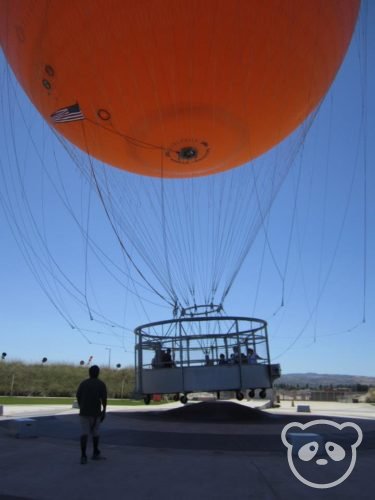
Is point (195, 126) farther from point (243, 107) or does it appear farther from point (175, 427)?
point (175, 427)

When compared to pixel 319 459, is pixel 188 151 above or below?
above

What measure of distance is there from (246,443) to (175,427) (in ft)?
10.6

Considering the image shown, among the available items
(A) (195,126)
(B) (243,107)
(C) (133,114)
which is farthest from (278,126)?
(C) (133,114)

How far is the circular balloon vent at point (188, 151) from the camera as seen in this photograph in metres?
13.6

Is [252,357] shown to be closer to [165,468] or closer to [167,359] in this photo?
[167,359]

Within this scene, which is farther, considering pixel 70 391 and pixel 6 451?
pixel 70 391

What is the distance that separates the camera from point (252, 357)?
520 inches

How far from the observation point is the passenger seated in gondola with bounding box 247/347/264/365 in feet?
43.0

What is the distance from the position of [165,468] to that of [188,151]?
397 inches

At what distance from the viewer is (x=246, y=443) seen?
847 centimetres

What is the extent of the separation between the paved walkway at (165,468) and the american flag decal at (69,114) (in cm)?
815

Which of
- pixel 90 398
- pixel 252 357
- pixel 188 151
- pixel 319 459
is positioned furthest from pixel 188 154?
pixel 319 459

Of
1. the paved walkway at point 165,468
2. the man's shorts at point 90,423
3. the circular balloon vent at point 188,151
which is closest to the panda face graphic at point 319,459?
the paved walkway at point 165,468

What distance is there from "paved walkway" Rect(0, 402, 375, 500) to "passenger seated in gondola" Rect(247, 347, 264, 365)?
2.84m
